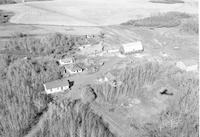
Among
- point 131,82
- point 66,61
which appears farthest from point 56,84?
point 131,82

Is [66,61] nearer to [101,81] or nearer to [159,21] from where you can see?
[101,81]

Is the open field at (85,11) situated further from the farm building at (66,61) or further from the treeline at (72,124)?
the treeline at (72,124)

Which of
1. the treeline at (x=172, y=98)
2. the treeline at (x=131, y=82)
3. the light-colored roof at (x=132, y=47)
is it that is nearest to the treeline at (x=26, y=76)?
the treeline at (x=131, y=82)

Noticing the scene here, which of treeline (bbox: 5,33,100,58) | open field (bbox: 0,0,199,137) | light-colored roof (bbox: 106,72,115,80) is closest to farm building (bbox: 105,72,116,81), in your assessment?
light-colored roof (bbox: 106,72,115,80)

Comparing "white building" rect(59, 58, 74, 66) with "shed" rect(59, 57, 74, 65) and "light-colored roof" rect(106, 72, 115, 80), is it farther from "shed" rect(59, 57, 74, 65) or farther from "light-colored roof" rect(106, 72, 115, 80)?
"light-colored roof" rect(106, 72, 115, 80)

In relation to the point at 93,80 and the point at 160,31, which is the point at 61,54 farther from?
the point at 160,31

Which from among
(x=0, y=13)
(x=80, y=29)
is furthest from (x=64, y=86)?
(x=0, y=13)

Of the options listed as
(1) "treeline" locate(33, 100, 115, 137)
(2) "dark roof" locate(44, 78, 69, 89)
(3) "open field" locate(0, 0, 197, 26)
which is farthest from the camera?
(3) "open field" locate(0, 0, 197, 26)
